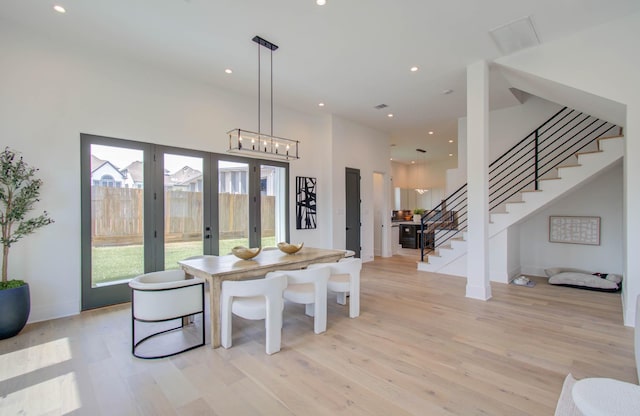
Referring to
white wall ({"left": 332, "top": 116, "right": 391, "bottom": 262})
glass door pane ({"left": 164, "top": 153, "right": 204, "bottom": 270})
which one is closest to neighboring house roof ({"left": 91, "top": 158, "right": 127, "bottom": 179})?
glass door pane ({"left": 164, "top": 153, "right": 204, "bottom": 270})

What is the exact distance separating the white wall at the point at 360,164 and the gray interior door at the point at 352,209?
0.16m

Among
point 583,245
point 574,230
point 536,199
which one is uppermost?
point 536,199

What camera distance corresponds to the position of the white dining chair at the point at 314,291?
10.3ft

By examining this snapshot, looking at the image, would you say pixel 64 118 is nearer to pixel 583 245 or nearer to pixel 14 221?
pixel 14 221

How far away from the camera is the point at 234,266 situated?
3145mm

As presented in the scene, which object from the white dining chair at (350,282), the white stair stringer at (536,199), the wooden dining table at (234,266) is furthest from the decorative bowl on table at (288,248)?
the white stair stringer at (536,199)

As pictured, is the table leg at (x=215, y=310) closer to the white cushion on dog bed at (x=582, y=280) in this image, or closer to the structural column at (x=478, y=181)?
the structural column at (x=478, y=181)

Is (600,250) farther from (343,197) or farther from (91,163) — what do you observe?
(91,163)

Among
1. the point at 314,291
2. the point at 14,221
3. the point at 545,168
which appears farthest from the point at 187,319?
the point at 545,168

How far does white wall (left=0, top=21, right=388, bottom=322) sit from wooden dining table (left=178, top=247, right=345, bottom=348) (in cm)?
174

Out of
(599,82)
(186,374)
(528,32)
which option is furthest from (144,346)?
(599,82)

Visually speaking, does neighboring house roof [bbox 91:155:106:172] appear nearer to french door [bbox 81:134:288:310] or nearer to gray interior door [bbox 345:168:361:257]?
french door [bbox 81:134:288:310]

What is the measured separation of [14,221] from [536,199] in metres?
7.45

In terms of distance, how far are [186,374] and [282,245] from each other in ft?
5.94
